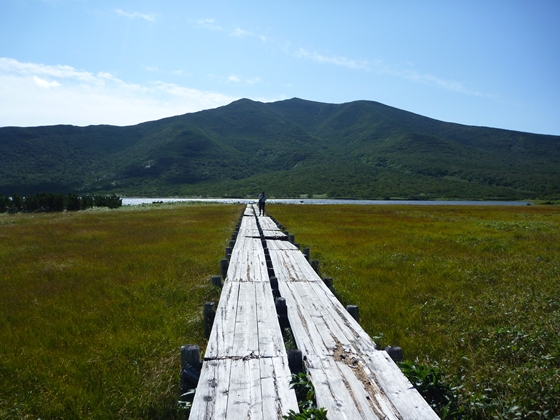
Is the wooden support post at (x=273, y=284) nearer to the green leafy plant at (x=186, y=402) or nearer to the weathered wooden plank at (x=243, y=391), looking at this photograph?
the weathered wooden plank at (x=243, y=391)

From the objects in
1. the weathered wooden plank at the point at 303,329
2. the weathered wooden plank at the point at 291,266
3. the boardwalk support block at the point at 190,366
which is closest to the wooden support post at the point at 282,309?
the weathered wooden plank at the point at 303,329

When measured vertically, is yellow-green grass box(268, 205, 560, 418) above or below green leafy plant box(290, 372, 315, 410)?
below

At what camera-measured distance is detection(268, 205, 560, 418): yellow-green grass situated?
4508 mm

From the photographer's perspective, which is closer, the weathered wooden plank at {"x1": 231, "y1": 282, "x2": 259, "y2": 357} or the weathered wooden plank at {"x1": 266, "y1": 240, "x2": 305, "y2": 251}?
the weathered wooden plank at {"x1": 231, "y1": 282, "x2": 259, "y2": 357}

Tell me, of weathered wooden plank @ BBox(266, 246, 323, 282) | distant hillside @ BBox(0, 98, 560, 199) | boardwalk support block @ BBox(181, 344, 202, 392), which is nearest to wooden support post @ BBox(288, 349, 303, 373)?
boardwalk support block @ BBox(181, 344, 202, 392)

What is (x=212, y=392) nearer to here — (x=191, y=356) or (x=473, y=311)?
(x=191, y=356)

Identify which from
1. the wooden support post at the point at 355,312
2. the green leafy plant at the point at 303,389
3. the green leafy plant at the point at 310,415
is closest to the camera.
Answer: the green leafy plant at the point at 310,415

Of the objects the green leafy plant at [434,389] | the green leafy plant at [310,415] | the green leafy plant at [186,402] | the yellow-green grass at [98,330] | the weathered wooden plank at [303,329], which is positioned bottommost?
the yellow-green grass at [98,330]

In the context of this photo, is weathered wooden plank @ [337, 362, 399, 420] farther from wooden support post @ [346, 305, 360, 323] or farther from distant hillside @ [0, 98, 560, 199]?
distant hillside @ [0, 98, 560, 199]

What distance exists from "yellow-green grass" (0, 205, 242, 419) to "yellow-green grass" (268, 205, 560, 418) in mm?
3744

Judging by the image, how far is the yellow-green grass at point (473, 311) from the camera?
4.51 metres

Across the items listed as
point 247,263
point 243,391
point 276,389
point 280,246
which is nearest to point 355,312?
point 276,389

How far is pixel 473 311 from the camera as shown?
759cm

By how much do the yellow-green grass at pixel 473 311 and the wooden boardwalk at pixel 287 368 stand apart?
1.00m
